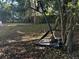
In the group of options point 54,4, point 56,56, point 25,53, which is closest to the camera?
point 56,56

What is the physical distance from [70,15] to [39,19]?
31.2ft

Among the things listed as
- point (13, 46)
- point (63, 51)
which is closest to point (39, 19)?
point (13, 46)

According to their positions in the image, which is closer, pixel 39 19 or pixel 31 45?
pixel 31 45

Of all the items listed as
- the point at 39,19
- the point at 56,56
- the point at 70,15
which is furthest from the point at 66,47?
the point at 39,19

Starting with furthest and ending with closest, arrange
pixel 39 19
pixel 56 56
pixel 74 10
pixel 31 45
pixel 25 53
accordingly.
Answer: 1. pixel 39 19
2. pixel 31 45
3. pixel 25 53
4. pixel 56 56
5. pixel 74 10

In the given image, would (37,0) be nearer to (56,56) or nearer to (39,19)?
(56,56)

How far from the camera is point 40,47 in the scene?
272 inches

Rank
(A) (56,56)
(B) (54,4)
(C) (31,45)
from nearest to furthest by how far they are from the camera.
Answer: (A) (56,56), (B) (54,4), (C) (31,45)

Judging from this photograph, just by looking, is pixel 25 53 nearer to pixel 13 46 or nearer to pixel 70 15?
pixel 13 46

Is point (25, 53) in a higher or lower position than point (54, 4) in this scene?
lower

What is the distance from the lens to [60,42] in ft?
22.5

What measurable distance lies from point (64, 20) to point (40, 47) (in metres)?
1.32

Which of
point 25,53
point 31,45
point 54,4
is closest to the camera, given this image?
point 25,53

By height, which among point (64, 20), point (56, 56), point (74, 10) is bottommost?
point (56, 56)
